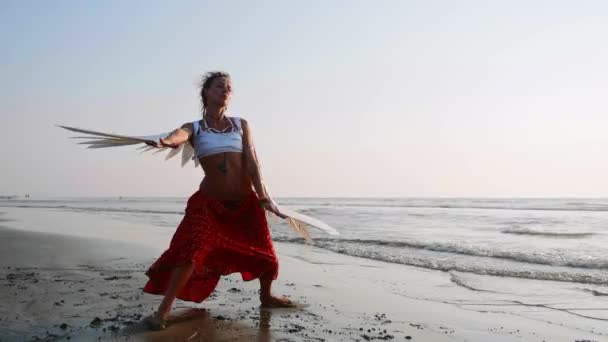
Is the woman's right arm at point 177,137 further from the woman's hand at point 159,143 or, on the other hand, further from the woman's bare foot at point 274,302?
the woman's bare foot at point 274,302

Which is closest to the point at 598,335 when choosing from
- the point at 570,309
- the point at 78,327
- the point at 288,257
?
the point at 570,309

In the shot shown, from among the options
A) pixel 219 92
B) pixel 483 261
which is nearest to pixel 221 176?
pixel 219 92

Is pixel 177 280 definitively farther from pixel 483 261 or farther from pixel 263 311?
pixel 483 261

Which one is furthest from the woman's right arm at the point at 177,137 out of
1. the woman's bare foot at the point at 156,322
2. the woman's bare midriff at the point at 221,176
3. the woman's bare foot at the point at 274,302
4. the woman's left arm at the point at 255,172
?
the woman's bare foot at the point at 274,302

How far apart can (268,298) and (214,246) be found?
714 millimetres

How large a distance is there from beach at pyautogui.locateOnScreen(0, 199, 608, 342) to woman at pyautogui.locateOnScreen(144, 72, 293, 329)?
312mm

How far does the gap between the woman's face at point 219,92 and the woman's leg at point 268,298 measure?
1.39 m

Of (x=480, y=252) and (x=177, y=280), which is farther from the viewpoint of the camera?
(x=480, y=252)

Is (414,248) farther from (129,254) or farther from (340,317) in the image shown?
(340,317)

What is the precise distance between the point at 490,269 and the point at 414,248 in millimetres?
2398

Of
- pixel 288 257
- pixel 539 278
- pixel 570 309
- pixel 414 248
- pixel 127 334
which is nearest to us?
pixel 127 334

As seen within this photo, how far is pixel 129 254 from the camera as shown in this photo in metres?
7.59

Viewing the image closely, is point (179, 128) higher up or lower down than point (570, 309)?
higher up

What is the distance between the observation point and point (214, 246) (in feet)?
12.4
